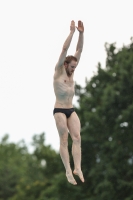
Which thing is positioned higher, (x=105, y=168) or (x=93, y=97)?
(x=93, y=97)

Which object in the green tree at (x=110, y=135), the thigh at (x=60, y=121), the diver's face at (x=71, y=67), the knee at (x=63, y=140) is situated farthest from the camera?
the green tree at (x=110, y=135)

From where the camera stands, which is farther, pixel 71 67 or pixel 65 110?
pixel 65 110

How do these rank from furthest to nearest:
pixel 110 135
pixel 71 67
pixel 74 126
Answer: pixel 110 135, pixel 74 126, pixel 71 67

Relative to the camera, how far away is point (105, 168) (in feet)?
197

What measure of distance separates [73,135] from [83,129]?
4525 cm

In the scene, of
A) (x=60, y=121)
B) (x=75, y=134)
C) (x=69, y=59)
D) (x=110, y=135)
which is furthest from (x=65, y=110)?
(x=110, y=135)

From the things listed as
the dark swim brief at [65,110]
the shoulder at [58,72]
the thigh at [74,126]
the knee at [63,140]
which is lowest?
the knee at [63,140]

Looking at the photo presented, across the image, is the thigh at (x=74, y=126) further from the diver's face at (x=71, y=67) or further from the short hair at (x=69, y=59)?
the short hair at (x=69, y=59)

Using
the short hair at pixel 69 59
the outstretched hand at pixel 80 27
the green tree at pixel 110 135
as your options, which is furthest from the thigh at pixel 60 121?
the green tree at pixel 110 135

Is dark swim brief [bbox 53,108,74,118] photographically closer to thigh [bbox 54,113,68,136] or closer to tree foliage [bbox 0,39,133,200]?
thigh [bbox 54,113,68,136]

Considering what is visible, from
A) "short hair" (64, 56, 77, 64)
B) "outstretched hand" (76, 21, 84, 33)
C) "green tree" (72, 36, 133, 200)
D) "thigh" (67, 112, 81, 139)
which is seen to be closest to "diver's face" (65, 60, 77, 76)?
"short hair" (64, 56, 77, 64)

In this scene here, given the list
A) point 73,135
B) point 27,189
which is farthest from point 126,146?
point 73,135

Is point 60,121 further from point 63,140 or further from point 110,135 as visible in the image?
point 110,135

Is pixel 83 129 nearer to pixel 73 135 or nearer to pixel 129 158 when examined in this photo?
pixel 129 158
